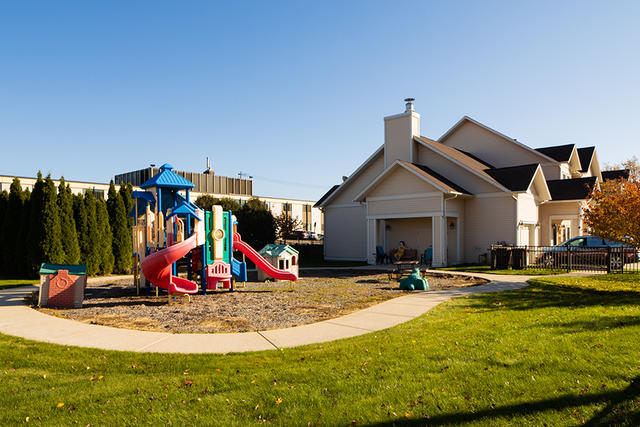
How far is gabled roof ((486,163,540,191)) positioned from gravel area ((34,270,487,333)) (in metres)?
9.03

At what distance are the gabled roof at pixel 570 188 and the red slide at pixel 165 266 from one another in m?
23.7

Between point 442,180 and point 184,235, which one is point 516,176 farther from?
point 184,235

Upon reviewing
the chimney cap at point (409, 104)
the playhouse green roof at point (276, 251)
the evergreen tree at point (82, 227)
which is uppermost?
the chimney cap at point (409, 104)

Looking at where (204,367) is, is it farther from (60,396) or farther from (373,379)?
(373,379)

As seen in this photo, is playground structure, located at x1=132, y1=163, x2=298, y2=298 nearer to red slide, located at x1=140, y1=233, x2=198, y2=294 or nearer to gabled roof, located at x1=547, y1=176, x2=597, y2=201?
red slide, located at x1=140, y1=233, x2=198, y2=294

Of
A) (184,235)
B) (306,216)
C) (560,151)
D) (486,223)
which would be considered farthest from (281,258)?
(306,216)

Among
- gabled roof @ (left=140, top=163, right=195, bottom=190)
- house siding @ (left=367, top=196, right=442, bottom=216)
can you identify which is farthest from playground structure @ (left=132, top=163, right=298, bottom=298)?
house siding @ (left=367, top=196, right=442, bottom=216)

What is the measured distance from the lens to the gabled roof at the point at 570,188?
85.6 feet

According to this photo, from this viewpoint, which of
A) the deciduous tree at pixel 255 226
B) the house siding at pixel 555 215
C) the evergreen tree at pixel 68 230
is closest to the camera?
the evergreen tree at pixel 68 230

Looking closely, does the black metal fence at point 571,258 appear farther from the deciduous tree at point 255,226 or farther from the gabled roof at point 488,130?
the deciduous tree at point 255,226

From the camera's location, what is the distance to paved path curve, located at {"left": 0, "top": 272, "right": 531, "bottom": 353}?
718 cm

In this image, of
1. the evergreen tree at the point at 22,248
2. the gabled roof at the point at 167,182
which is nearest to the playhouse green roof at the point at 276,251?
the gabled roof at the point at 167,182

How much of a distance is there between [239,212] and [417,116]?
16323mm

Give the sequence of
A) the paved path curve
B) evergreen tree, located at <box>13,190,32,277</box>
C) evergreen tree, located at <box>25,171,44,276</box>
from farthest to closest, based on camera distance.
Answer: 1. evergreen tree, located at <box>13,190,32,277</box>
2. evergreen tree, located at <box>25,171,44,276</box>
3. the paved path curve
